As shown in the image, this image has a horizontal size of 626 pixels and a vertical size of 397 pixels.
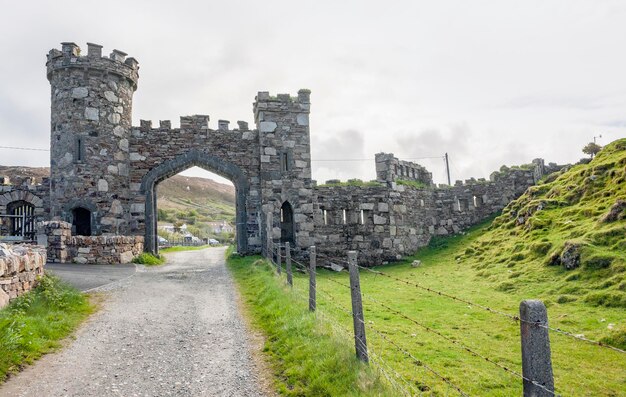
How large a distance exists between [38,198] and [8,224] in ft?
6.03

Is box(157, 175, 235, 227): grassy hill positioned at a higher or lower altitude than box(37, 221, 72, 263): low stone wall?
higher

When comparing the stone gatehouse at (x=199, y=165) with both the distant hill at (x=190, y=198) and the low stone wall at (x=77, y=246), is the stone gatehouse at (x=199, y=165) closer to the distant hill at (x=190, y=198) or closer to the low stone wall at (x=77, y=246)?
the low stone wall at (x=77, y=246)

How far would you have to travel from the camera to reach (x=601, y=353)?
24.5ft

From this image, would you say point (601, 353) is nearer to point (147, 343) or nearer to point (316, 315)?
point (316, 315)

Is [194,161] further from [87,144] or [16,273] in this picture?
[16,273]

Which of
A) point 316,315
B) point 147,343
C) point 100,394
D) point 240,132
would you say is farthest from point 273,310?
point 240,132

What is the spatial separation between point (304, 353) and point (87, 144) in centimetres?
1505

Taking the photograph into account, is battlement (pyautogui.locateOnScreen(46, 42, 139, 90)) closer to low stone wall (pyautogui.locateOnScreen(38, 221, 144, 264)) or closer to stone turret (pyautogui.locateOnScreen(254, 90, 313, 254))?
stone turret (pyautogui.locateOnScreen(254, 90, 313, 254))

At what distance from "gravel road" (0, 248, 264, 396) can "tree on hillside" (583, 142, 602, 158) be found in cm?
1781

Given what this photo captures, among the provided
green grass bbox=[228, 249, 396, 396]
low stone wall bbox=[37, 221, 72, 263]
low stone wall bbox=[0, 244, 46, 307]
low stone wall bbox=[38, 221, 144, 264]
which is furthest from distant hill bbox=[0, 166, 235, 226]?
green grass bbox=[228, 249, 396, 396]

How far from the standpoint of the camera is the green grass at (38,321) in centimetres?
624

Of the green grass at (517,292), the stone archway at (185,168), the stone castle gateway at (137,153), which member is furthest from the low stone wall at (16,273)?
the stone archway at (185,168)

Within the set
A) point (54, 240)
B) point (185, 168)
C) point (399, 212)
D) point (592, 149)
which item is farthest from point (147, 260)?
point (592, 149)

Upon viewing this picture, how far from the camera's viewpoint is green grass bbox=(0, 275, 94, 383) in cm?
624
